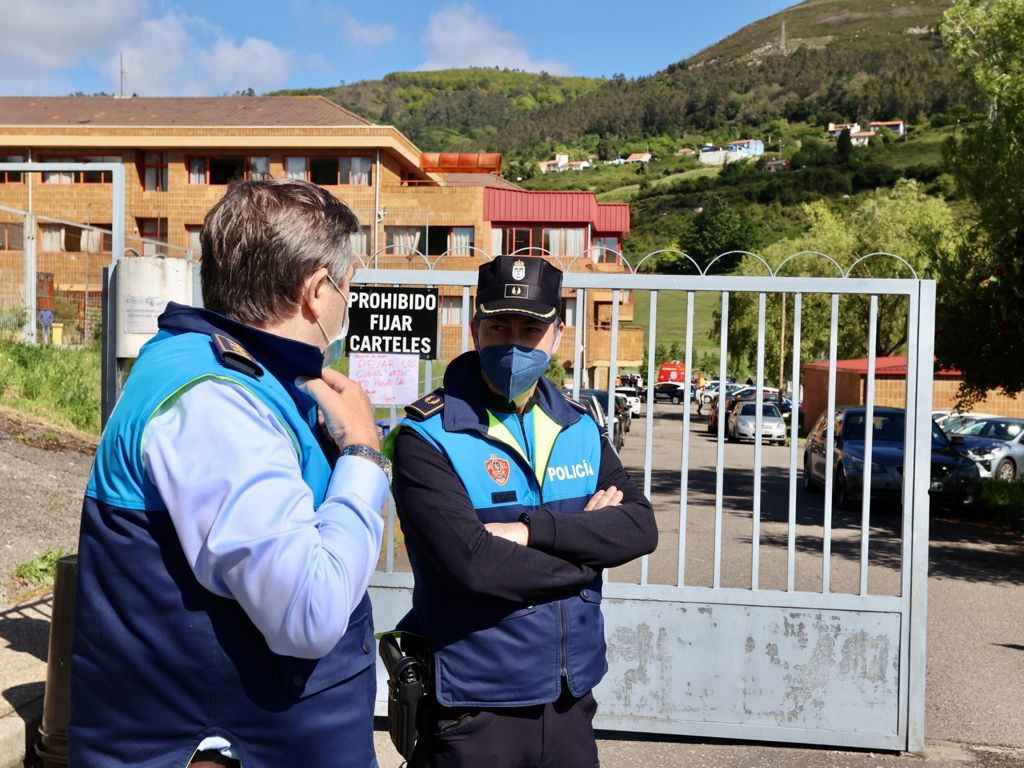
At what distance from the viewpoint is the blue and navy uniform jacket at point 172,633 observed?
73.2 inches

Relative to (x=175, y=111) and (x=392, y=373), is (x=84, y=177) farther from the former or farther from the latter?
(x=392, y=373)

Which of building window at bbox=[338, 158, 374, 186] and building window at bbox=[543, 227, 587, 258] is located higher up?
building window at bbox=[338, 158, 374, 186]

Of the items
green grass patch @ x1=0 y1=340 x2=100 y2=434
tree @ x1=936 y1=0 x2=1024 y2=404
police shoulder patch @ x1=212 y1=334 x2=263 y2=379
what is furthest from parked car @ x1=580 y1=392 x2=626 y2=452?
tree @ x1=936 y1=0 x2=1024 y2=404

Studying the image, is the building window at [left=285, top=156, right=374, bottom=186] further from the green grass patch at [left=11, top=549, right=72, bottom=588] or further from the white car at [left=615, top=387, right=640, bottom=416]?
the green grass patch at [left=11, top=549, right=72, bottom=588]

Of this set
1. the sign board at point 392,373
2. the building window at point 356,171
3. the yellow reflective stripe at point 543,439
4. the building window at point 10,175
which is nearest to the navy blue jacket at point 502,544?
the yellow reflective stripe at point 543,439

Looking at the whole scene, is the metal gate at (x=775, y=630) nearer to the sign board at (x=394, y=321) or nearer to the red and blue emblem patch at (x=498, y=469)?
the sign board at (x=394, y=321)

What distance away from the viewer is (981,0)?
57.5 feet

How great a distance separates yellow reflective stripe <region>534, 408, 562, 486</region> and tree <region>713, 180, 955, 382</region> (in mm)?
32453

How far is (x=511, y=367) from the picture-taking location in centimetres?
312

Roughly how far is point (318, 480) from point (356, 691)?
40 cm

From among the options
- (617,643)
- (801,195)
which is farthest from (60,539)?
(801,195)

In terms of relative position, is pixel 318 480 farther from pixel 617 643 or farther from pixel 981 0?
pixel 981 0

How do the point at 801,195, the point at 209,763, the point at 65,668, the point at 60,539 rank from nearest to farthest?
the point at 209,763
the point at 65,668
the point at 60,539
the point at 801,195

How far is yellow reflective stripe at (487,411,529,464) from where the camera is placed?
3070mm
